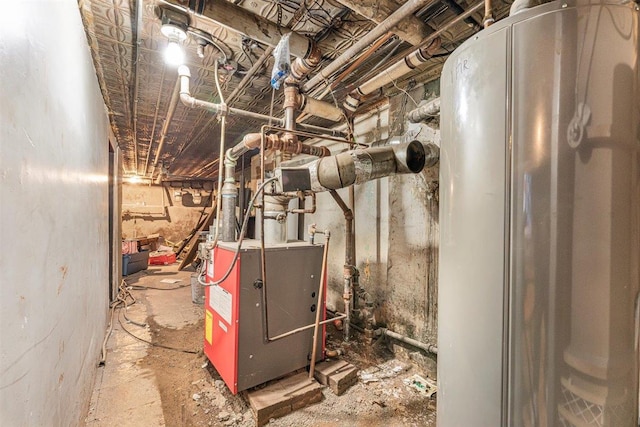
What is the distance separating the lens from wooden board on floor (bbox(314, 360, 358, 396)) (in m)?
1.86

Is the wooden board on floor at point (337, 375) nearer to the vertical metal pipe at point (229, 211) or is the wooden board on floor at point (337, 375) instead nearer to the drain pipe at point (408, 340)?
the drain pipe at point (408, 340)

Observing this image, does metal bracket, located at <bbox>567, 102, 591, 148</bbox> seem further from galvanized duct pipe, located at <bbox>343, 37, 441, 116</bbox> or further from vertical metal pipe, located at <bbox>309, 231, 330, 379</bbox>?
vertical metal pipe, located at <bbox>309, 231, 330, 379</bbox>

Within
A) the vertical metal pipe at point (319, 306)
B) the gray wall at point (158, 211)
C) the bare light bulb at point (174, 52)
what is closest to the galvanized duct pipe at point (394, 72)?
the vertical metal pipe at point (319, 306)

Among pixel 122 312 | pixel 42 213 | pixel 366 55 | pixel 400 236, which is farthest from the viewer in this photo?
pixel 122 312

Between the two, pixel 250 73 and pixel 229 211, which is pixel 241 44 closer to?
pixel 250 73

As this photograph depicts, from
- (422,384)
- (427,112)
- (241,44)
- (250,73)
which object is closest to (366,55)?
(427,112)

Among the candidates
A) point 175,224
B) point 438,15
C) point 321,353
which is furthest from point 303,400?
point 175,224

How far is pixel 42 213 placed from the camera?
887mm

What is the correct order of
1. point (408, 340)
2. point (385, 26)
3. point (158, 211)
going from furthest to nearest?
1. point (158, 211)
2. point (408, 340)
3. point (385, 26)

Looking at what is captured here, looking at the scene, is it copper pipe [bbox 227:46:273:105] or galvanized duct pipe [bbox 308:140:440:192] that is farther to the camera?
copper pipe [bbox 227:46:273:105]

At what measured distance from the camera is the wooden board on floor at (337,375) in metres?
1.86

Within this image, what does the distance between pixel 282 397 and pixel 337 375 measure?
1.41 feet

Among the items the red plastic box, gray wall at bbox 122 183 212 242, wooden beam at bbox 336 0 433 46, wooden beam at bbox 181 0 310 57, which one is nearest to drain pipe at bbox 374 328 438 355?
wooden beam at bbox 336 0 433 46

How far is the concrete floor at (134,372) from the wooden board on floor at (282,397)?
552mm
